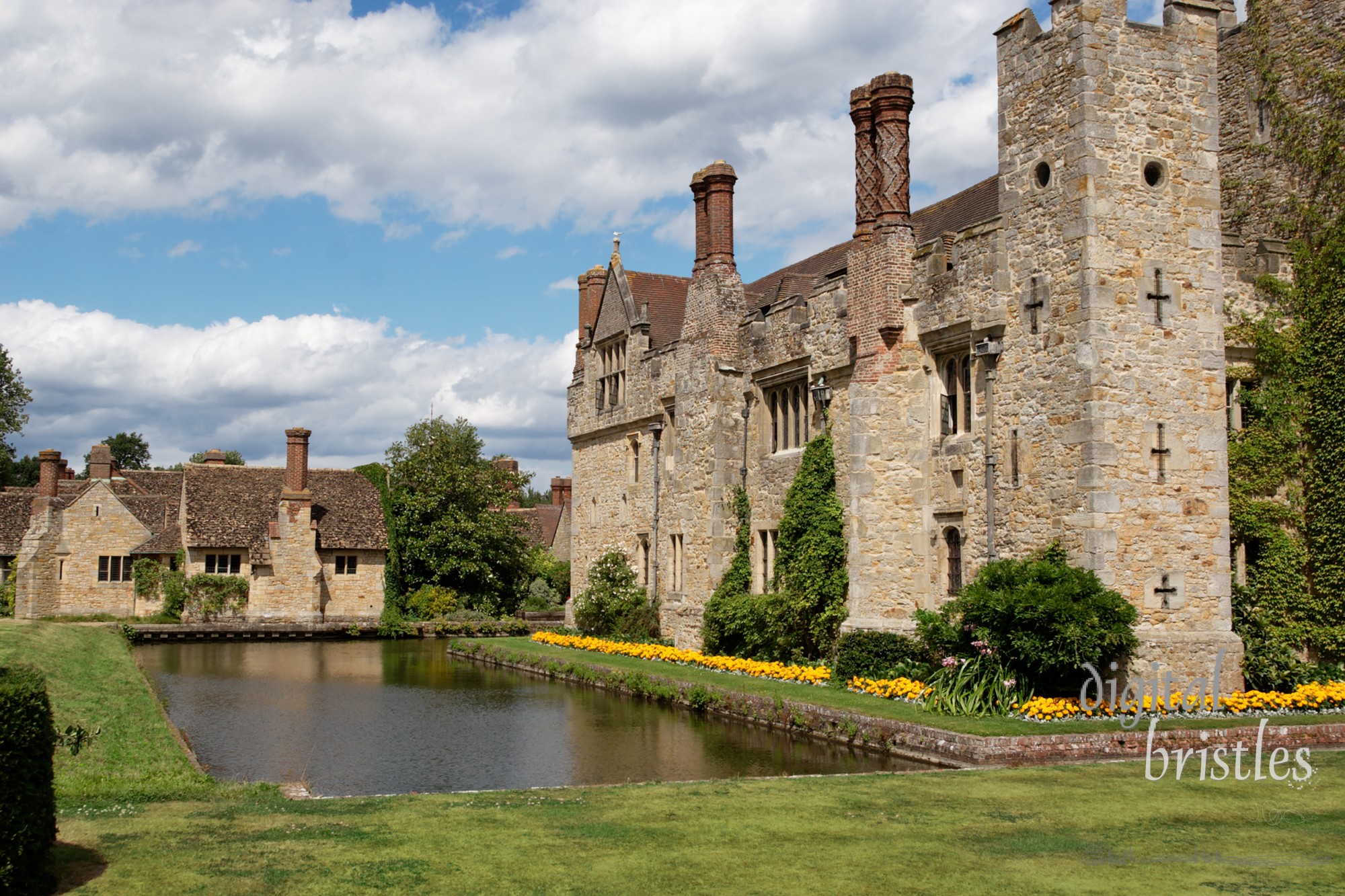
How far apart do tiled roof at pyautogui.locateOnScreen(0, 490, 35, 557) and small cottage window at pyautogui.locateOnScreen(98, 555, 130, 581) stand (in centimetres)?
463

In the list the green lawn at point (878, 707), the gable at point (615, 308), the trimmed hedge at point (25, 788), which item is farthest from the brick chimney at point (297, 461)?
the trimmed hedge at point (25, 788)

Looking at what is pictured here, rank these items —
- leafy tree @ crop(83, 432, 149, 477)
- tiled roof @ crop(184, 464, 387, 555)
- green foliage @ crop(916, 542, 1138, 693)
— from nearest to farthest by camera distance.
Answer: green foliage @ crop(916, 542, 1138, 693)
tiled roof @ crop(184, 464, 387, 555)
leafy tree @ crop(83, 432, 149, 477)

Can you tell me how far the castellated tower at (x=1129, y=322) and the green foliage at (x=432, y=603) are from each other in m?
31.3

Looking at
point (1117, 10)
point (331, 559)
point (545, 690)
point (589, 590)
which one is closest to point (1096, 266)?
point (1117, 10)

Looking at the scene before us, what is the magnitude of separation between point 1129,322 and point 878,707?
6802 millimetres

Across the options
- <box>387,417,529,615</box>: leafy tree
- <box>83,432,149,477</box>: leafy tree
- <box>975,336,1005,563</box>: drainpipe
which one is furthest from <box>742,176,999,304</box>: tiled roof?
<box>83,432,149,477</box>: leafy tree

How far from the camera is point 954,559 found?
20.1 m

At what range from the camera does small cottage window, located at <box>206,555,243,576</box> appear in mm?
46125

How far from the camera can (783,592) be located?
23344 millimetres

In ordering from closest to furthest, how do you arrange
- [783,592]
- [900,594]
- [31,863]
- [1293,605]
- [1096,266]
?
[31,863]
[1096,266]
[1293,605]
[900,594]
[783,592]

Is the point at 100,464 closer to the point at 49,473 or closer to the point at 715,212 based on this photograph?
the point at 49,473

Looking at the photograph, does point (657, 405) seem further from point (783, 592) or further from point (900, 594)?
point (900, 594)

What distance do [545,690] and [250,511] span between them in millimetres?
27781

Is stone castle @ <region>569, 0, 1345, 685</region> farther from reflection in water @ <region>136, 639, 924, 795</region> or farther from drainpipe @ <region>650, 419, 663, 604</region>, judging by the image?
drainpipe @ <region>650, 419, 663, 604</region>
